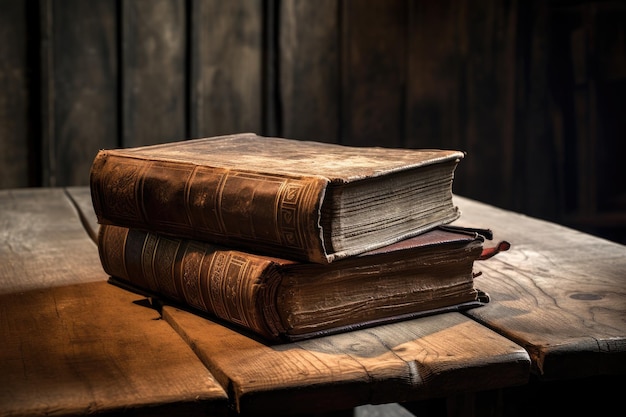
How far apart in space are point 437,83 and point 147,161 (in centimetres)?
245

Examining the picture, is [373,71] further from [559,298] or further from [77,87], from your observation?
[559,298]

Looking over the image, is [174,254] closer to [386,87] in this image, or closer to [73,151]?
[73,151]

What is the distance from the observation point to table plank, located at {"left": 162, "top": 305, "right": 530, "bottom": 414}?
0.93 m

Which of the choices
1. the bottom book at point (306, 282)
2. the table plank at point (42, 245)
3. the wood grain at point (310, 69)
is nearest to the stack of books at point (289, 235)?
the bottom book at point (306, 282)

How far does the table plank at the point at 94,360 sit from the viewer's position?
88cm

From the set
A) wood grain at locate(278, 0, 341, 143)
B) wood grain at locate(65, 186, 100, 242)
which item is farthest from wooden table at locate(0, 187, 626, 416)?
wood grain at locate(278, 0, 341, 143)

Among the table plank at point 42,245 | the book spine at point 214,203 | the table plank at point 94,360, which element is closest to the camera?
the table plank at point 94,360

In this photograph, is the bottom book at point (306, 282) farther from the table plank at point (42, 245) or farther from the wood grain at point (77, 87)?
the wood grain at point (77, 87)

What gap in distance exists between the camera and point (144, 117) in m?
3.21

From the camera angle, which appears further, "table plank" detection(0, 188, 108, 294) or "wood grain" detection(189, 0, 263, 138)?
"wood grain" detection(189, 0, 263, 138)

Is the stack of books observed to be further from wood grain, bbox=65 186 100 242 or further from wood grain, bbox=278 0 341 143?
wood grain, bbox=278 0 341 143

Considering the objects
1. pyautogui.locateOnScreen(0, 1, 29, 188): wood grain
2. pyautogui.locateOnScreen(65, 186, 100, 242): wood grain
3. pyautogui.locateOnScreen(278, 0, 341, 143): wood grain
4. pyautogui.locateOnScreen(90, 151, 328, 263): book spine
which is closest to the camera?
pyautogui.locateOnScreen(90, 151, 328, 263): book spine

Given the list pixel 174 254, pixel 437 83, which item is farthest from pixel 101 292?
pixel 437 83

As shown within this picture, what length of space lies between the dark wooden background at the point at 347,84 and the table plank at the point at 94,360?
75.3 inches
